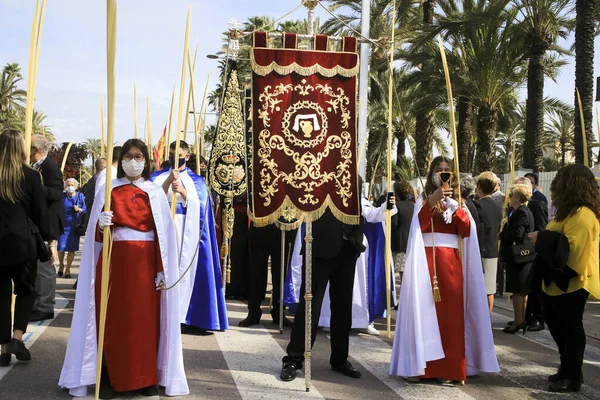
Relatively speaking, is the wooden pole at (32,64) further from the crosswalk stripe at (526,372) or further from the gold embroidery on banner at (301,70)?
the crosswalk stripe at (526,372)

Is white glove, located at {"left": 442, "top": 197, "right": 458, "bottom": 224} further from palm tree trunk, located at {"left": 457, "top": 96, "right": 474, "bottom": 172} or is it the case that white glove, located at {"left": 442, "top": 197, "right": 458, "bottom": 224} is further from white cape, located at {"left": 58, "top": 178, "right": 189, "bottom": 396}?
palm tree trunk, located at {"left": 457, "top": 96, "right": 474, "bottom": 172}

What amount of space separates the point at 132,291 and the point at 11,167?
1.66 m

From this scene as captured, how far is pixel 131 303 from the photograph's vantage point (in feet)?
18.6

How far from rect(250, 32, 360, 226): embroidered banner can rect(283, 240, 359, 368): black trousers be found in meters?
0.45

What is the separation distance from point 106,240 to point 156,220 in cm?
72

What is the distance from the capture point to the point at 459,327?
648cm

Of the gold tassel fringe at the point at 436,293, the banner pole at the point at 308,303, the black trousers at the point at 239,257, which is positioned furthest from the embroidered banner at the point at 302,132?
the black trousers at the point at 239,257

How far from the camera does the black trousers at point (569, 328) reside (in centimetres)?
628

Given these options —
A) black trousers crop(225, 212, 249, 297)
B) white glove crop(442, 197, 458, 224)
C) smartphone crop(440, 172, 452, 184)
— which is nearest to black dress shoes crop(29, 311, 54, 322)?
black trousers crop(225, 212, 249, 297)

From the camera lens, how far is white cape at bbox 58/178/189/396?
5.62 meters

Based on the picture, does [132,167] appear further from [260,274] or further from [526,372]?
[526,372]

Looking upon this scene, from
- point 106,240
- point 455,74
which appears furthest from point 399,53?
point 106,240

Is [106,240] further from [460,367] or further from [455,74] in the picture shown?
[455,74]

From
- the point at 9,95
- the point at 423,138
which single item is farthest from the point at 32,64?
the point at 9,95
